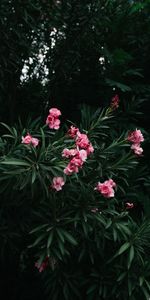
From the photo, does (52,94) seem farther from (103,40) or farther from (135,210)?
(135,210)

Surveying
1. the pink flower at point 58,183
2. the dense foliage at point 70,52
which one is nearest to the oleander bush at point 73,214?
the pink flower at point 58,183

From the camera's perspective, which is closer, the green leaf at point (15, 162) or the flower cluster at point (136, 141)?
the green leaf at point (15, 162)

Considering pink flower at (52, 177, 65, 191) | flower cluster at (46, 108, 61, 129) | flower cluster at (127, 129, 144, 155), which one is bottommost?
pink flower at (52, 177, 65, 191)

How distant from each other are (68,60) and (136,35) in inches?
31.1

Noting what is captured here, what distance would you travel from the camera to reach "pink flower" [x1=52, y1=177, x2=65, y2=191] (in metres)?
3.05

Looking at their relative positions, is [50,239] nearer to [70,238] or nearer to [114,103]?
[70,238]

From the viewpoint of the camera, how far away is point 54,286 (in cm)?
348

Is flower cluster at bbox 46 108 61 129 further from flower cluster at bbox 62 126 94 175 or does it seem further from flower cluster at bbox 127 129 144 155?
flower cluster at bbox 127 129 144 155

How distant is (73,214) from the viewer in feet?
11.0

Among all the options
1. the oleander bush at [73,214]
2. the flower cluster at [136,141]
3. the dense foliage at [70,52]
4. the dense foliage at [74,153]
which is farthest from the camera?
the dense foliage at [70,52]

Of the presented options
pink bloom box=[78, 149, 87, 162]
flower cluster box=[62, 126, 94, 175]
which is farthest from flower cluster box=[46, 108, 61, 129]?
pink bloom box=[78, 149, 87, 162]

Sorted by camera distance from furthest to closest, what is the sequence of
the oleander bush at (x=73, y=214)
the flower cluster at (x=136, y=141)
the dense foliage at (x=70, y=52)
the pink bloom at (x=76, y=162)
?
1. the dense foliage at (x=70, y=52)
2. the flower cluster at (x=136, y=141)
3. the oleander bush at (x=73, y=214)
4. the pink bloom at (x=76, y=162)

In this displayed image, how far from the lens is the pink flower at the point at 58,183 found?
305 centimetres

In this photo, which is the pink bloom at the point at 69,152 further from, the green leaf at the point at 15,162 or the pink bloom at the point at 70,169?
the green leaf at the point at 15,162
